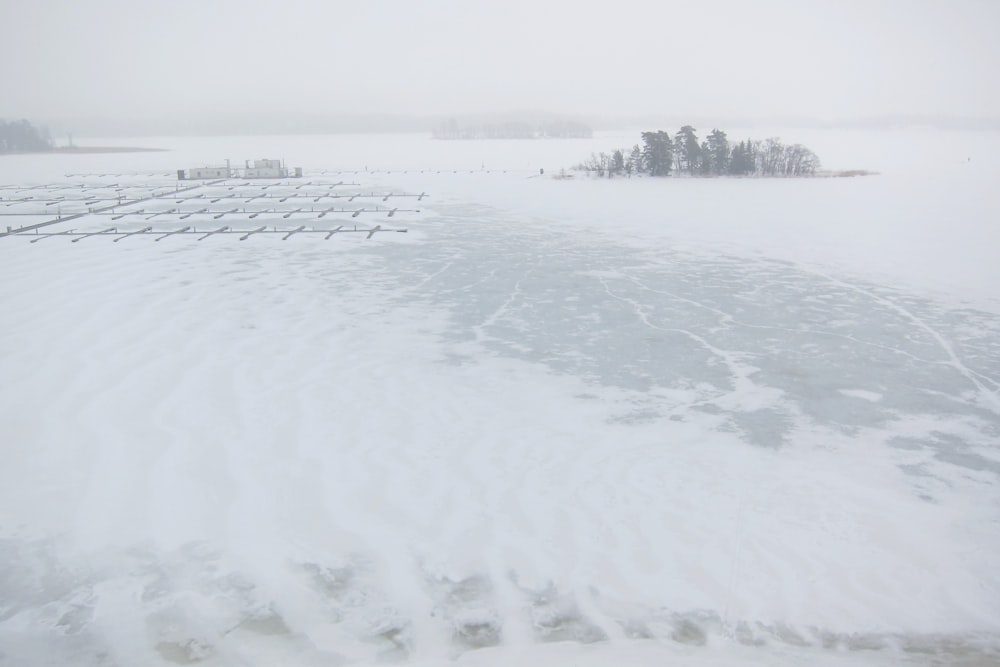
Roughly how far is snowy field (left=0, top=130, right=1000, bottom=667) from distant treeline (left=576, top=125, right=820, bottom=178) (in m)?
41.2

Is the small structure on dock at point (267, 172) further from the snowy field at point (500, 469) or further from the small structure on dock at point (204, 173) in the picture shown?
the snowy field at point (500, 469)

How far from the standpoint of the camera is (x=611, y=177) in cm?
5553

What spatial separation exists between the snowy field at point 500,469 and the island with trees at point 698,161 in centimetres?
4120

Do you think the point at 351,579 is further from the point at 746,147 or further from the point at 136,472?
the point at 746,147

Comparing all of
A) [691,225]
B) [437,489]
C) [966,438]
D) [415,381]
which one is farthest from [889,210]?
[437,489]

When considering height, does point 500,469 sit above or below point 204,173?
below

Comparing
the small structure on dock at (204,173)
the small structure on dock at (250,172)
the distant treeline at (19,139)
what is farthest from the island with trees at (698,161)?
the distant treeline at (19,139)

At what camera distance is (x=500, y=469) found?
8.19 meters

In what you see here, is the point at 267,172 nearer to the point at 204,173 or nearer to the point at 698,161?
the point at 204,173

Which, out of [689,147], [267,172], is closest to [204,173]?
[267,172]

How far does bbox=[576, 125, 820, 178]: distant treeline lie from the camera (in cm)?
5719

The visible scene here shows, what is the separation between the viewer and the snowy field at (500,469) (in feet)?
19.0

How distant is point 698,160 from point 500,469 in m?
55.5

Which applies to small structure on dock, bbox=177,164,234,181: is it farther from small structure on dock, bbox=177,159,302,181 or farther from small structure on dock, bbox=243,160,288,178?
small structure on dock, bbox=243,160,288,178
